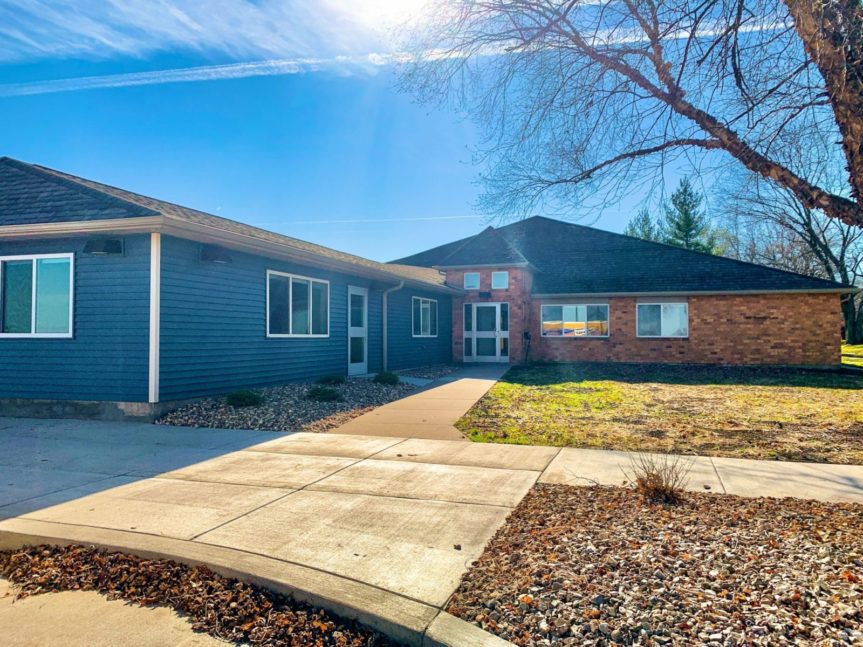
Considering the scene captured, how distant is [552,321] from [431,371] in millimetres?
5676

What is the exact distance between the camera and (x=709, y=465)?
5656 millimetres

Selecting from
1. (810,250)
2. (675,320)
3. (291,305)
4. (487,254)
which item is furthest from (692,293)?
(810,250)

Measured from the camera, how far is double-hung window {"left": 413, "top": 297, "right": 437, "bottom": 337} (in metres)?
17.6

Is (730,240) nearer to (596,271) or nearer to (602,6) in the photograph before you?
(596,271)

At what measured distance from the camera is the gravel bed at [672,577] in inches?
96.0

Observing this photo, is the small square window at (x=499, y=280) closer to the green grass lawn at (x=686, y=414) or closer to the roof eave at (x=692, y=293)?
the roof eave at (x=692, y=293)

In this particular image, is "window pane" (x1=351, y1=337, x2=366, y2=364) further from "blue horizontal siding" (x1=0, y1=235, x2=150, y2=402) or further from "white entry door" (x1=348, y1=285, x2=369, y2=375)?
"blue horizontal siding" (x1=0, y1=235, x2=150, y2=402)

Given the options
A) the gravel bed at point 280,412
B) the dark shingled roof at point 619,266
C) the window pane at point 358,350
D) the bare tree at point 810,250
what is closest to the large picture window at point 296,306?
the gravel bed at point 280,412

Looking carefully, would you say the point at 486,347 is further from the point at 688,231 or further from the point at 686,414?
the point at 688,231

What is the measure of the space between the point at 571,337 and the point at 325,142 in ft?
35.6

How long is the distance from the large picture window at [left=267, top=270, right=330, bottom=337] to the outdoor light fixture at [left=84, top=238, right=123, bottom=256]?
116 inches

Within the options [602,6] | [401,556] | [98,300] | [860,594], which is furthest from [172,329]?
[860,594]

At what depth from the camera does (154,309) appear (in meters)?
7.97

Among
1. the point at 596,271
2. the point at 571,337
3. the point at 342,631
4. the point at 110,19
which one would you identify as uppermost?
the point at 110,19
